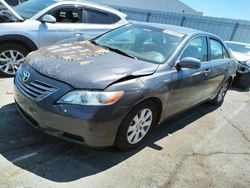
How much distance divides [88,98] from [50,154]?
88 cm

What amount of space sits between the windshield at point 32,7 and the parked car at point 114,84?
6.84ft

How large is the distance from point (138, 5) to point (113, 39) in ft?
74.8

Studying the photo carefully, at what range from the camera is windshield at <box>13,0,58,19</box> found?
19.1 feet

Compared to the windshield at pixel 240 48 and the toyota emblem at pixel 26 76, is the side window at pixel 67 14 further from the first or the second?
the windshield at pixel 240 48

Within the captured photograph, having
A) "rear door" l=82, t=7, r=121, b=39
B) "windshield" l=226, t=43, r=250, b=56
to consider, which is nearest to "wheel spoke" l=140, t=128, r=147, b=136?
"rear door" l=82, t=7, r=121, b=39

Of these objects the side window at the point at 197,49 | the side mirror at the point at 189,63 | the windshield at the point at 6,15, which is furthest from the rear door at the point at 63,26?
the side mirror at the point at 189,63

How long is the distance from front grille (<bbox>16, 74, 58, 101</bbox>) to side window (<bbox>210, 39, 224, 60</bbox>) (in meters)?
3.21

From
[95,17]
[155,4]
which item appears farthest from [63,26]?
[155,4]

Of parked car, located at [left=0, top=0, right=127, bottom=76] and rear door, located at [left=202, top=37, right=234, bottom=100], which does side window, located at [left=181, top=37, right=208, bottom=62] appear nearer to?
rear door, located at [left=202, top=37, right=234, bottom=100]

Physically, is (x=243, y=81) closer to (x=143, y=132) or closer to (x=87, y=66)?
(x=143, y=132)

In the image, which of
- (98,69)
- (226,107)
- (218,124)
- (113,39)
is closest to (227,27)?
(226,107)

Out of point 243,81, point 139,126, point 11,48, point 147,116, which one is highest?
point 11,48

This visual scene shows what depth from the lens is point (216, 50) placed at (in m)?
5.30

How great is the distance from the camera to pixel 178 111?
14.2 ft
